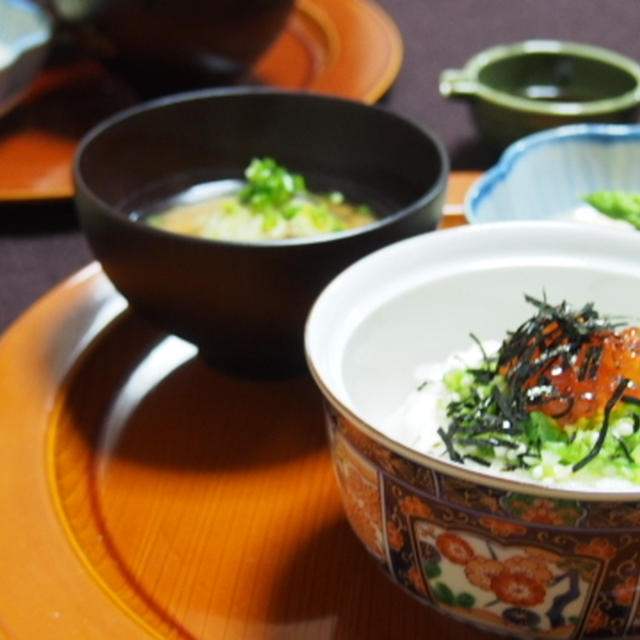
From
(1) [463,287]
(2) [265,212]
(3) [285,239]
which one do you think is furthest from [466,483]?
(2) [265,212]

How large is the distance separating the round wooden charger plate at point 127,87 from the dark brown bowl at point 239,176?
265 millimetres

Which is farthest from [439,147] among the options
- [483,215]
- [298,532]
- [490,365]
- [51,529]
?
[51,529]

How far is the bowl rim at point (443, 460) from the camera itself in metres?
0.65

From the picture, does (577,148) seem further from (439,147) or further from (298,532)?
(298,532)

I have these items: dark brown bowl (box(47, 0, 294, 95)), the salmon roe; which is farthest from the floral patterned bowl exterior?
dark brown bowl (box(47, 0, 294, 95))

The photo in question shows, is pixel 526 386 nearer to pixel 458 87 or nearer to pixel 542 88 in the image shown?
pixel 458 87

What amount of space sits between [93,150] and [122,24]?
2.11 ft

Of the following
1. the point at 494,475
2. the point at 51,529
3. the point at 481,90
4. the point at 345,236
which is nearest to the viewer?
the point at 494,475

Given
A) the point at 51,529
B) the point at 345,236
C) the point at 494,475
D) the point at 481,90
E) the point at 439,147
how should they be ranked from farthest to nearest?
the point at 481,90
the point at 439,147
the point at 345,236
the point at 51,529
the point at 494,475

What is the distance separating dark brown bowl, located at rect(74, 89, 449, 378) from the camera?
979 millimetres

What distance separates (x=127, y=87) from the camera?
1938mm

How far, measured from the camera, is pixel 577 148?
143cm

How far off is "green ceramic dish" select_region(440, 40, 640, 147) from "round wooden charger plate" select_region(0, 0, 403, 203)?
171mm

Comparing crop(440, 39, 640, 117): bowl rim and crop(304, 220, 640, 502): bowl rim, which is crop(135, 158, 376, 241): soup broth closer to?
crop(304, 220, 640, 502): bowl rim
